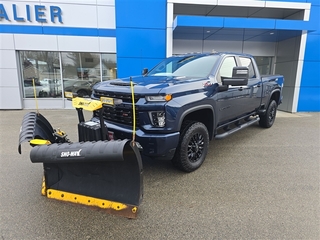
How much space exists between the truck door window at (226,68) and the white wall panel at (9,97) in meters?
9.59

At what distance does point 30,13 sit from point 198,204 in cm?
1061

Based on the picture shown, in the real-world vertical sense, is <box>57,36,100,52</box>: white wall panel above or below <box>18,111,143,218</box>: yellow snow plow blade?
above

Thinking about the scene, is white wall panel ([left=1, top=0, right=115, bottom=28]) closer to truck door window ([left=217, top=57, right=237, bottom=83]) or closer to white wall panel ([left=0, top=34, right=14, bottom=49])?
white wall panel ([left=0, top=34, right=14, bottom=49])

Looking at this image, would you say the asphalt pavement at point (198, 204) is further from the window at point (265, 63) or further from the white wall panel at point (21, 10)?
the window at point (265, 63)

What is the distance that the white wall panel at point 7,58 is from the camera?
9.45 metres

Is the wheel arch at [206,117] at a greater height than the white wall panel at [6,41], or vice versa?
the white wall panel at [6,41]

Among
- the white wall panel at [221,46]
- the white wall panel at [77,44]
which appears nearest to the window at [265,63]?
the white wall panel at [221,46]

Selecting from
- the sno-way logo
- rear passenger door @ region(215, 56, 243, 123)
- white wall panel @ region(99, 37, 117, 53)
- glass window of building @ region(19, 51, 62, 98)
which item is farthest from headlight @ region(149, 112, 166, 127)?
glass window of building @ region(19, 51, 62, 98)

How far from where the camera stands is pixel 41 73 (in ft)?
33.8

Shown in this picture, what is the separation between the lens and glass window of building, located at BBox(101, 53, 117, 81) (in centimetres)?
1030

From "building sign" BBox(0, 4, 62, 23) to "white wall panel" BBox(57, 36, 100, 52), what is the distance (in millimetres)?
890

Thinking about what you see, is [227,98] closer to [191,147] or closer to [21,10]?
[191,147]

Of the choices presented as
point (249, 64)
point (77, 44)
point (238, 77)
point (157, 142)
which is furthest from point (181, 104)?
point (77, 44)

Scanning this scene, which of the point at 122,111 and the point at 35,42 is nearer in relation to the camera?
the point at 122,111
